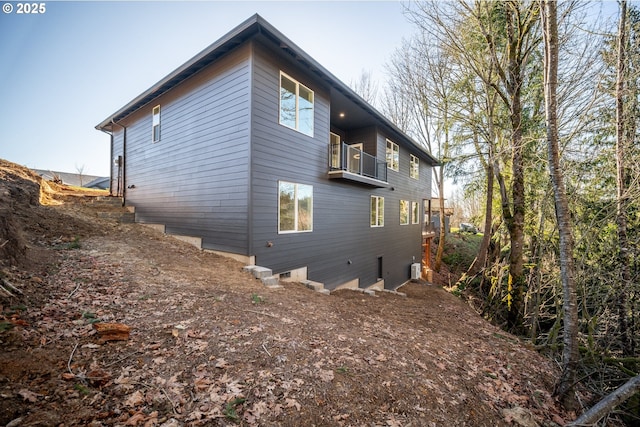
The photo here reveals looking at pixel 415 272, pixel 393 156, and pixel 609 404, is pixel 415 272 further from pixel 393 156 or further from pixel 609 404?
pixel 609 404

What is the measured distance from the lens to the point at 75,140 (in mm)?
20281

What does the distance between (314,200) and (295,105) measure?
9.61 ft

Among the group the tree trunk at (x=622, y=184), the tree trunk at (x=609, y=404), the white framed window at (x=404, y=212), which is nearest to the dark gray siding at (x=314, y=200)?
the white framed window at (x=404, y=212)

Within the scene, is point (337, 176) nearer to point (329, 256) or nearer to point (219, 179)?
point (329, 256)

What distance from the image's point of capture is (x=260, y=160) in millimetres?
6164

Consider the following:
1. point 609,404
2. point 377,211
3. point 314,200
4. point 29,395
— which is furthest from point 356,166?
point 29,395

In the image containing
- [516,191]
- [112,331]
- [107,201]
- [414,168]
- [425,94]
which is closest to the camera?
[112,331]

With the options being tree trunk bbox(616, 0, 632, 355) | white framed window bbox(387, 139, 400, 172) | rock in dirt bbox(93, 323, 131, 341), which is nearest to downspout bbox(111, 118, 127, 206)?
rock in dirt bbox(93, 323, 131, 341)

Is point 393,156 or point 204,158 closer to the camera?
point 204,158

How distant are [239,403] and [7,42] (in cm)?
1129

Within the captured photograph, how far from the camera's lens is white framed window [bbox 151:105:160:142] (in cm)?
896

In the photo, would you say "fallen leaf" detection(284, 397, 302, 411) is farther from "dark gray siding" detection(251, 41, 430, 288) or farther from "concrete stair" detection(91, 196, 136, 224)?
"concrete stair" detection(91, 196, 136, 224)

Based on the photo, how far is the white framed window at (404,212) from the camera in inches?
526

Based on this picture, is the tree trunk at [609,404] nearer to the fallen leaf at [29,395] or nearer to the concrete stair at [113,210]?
the fallen leaf at [29,395]
